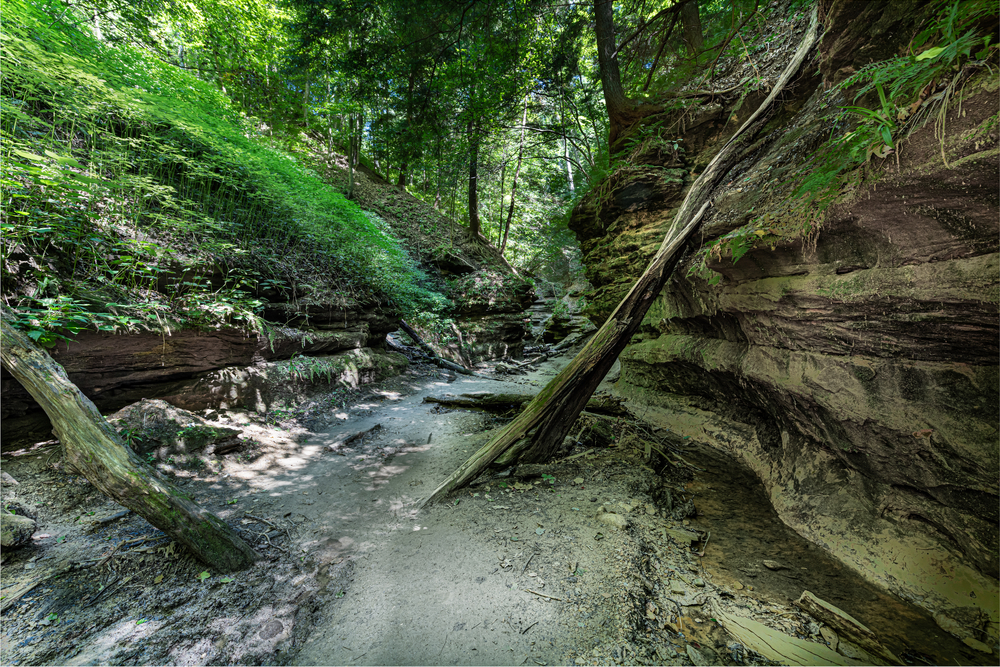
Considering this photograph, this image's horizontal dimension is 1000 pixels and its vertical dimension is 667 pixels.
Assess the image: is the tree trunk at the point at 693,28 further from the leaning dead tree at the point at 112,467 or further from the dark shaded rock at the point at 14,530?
the dark shaded rock at the point at 14,530

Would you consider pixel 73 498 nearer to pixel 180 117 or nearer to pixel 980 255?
pixel 180 117

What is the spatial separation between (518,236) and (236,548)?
64.1 feet

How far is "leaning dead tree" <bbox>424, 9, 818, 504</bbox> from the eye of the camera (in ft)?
12.2

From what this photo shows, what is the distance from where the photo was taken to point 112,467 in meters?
2.21

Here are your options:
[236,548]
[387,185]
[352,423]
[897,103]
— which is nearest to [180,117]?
[352,423]

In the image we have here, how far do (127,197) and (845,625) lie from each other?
8058mm

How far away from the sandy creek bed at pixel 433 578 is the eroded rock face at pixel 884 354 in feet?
1.07

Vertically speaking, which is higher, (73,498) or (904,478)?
(904,478)

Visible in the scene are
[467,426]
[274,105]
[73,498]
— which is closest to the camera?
[73,498]

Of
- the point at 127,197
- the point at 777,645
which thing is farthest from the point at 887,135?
the point at 127,197

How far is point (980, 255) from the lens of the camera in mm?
1862

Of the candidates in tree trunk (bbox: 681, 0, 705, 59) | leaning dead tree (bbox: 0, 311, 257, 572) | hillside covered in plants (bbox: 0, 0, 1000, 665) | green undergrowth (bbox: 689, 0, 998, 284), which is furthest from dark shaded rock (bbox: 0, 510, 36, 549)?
tree trunk (bbox: 681, 0, 705, 59)

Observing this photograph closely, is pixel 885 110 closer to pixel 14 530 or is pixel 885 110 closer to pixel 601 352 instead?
pixel 601 352

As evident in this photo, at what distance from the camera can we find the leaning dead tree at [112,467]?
2223 mm
